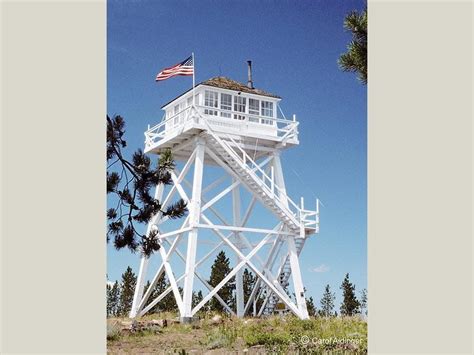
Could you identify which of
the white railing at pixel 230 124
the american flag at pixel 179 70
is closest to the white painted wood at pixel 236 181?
the white railing at pixel 230 124

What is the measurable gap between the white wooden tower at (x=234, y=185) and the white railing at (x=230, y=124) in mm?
23

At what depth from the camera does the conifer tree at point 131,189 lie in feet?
24.0

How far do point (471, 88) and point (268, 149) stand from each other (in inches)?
440

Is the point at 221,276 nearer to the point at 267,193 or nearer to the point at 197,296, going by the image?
the point at 197,296

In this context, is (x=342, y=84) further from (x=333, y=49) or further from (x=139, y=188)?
(x=139, y=188)

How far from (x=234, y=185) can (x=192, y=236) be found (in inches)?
67.0

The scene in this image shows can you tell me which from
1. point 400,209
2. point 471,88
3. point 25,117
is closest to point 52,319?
point 25,117

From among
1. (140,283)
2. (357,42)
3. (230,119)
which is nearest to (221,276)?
(140,283)

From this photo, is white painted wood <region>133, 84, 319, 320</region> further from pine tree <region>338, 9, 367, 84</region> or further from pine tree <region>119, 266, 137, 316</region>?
pine tree <region>338, 9, 367, 84</region>

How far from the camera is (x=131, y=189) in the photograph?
759 centimetres

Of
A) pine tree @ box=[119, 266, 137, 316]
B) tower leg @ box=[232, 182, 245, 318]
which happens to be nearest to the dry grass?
tower leg @ box=[232, 182, 245, 318]

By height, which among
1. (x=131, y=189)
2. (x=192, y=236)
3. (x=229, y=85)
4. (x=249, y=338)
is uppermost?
(x=229, y=85)

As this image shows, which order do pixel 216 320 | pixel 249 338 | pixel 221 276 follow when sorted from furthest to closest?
pixel 221 276, pixel 216 320, pixel 249 338

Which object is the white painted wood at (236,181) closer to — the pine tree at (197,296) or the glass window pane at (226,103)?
the glass window pane at (226,103)
